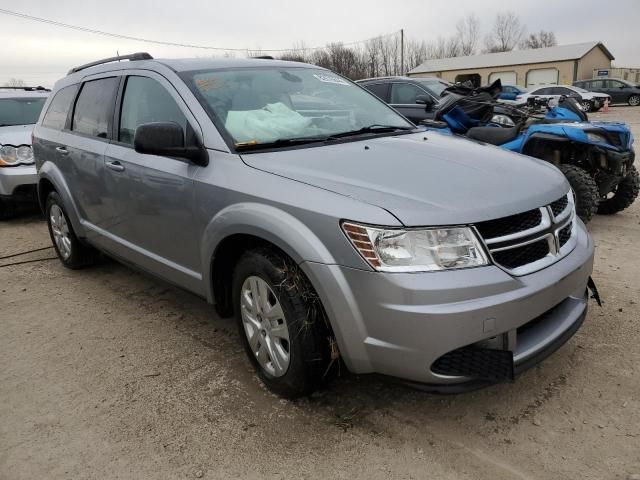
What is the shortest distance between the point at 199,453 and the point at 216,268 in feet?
3.18

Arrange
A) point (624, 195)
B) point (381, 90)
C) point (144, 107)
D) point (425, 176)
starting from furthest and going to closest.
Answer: point (381, 90)
point (624, 195)
point (144, 107)
point (425, 176)

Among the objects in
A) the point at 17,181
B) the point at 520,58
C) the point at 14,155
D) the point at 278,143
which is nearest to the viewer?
the point at 278,143

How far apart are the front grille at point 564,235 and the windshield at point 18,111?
7.88m

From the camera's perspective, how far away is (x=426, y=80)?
9.90 metres

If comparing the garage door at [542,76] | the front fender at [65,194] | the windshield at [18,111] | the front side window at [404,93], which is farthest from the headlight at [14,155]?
the garage door at [542,76]

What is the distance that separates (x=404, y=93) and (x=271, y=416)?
26.0 ft

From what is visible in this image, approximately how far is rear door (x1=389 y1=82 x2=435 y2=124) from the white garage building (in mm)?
31329

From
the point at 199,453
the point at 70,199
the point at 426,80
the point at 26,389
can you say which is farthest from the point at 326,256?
the point at 426,80

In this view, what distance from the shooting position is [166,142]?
2752 mm

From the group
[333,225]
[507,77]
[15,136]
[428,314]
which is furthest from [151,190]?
[507,77]

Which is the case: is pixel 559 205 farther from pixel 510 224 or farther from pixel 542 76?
pixel 542 76

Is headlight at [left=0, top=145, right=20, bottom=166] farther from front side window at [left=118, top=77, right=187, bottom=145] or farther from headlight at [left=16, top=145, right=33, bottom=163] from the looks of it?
front side window at [left=118, top=77, right=187, bottom=145]

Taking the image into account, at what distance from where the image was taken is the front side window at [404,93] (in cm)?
938

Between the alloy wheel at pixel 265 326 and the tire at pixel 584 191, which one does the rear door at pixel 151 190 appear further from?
the tire at pixel 584 191
